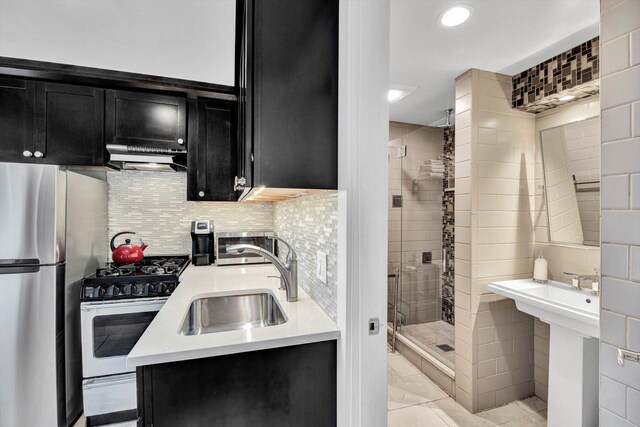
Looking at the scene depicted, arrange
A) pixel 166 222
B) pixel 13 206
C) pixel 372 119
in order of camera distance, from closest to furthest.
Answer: pixel 372 119, pixel 13 206, pixel 166 222

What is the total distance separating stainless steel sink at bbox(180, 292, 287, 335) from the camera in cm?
151

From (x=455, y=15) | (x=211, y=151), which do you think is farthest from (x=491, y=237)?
(x=211, y=151)

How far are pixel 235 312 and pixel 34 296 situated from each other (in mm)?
1152

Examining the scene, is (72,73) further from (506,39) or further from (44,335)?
(506,39)

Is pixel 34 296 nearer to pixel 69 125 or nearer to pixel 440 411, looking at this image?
pixel 69 125

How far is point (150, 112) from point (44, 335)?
5.03 ft

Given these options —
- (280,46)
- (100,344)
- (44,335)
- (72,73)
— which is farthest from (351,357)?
(72,73)

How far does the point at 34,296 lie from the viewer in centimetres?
162

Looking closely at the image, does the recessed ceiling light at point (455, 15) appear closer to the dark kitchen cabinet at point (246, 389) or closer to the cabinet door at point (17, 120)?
the dark kitchen cabinet at point (246, 389)

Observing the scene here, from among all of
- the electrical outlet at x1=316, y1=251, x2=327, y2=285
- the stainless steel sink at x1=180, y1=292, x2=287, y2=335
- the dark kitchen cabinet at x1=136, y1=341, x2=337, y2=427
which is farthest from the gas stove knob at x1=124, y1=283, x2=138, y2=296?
the electrical outlet at x1=316, y1=251, x2=327, y2=285

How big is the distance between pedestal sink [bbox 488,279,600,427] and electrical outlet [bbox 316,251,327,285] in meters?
1.39

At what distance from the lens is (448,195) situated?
9.32 ft

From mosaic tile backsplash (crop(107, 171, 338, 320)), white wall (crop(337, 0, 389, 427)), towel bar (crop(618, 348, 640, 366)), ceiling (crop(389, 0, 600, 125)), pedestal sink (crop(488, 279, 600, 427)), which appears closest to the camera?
towel bar (crop(618, 348, 640, 366))

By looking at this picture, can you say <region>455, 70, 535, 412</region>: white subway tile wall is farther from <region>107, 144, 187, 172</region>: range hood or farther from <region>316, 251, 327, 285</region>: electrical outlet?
<region>107, 144, 187, 172</region>: range hood
